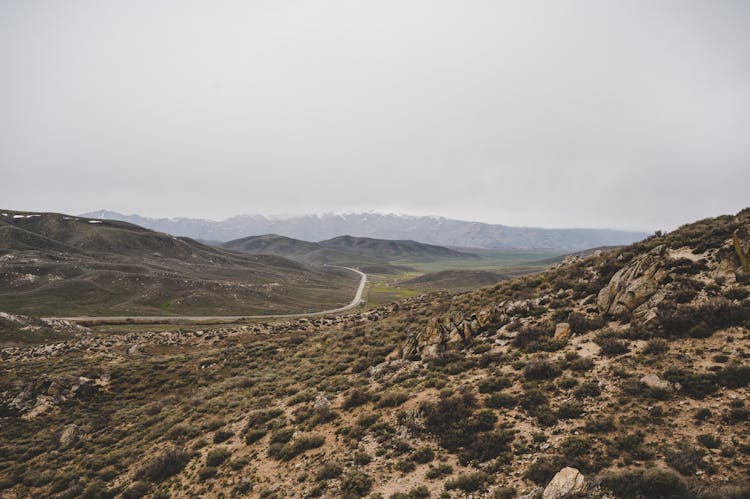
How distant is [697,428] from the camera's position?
9.23 meters

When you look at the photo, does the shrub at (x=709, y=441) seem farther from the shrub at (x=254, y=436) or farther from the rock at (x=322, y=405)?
the shrub at (x=254, y=436)

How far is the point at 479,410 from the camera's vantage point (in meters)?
12.7

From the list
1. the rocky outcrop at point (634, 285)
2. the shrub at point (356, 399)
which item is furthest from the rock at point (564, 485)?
the rocky outcrop at point (634, 285)

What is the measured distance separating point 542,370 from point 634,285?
8192 millimetres

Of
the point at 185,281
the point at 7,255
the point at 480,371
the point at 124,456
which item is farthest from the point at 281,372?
the point at 7,255

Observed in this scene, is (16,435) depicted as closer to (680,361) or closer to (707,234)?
(680,361)

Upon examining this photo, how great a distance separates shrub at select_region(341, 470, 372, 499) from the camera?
10207mm

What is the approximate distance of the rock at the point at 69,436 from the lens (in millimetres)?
19500

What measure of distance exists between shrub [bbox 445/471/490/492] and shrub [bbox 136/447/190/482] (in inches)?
506

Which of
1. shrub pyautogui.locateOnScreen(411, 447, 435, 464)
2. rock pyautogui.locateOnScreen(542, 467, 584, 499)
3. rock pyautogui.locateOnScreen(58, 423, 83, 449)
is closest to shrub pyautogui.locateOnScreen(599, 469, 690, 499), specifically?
rock pyautogui.locateOnScreen(542, 467, 584, 499)

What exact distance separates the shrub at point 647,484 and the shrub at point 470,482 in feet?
10.1

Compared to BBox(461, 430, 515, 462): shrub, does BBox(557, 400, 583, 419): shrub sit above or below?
above

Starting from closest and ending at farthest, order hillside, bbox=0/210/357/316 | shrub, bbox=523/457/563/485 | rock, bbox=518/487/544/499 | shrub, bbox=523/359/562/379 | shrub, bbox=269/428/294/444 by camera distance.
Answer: rock, bbox=518/487/544/499
shrub, bbox=523/457/563/485
shrub, bbox=523/359/562/379
shrub, bbox=269/428/294/444
hillside, bbox=0/210/357/316

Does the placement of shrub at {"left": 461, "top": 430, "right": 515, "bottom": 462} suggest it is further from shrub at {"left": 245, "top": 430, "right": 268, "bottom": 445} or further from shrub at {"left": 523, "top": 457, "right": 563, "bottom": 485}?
shrub at {"left": 245, "top": 430, "right": 268, "bottom": 445}
